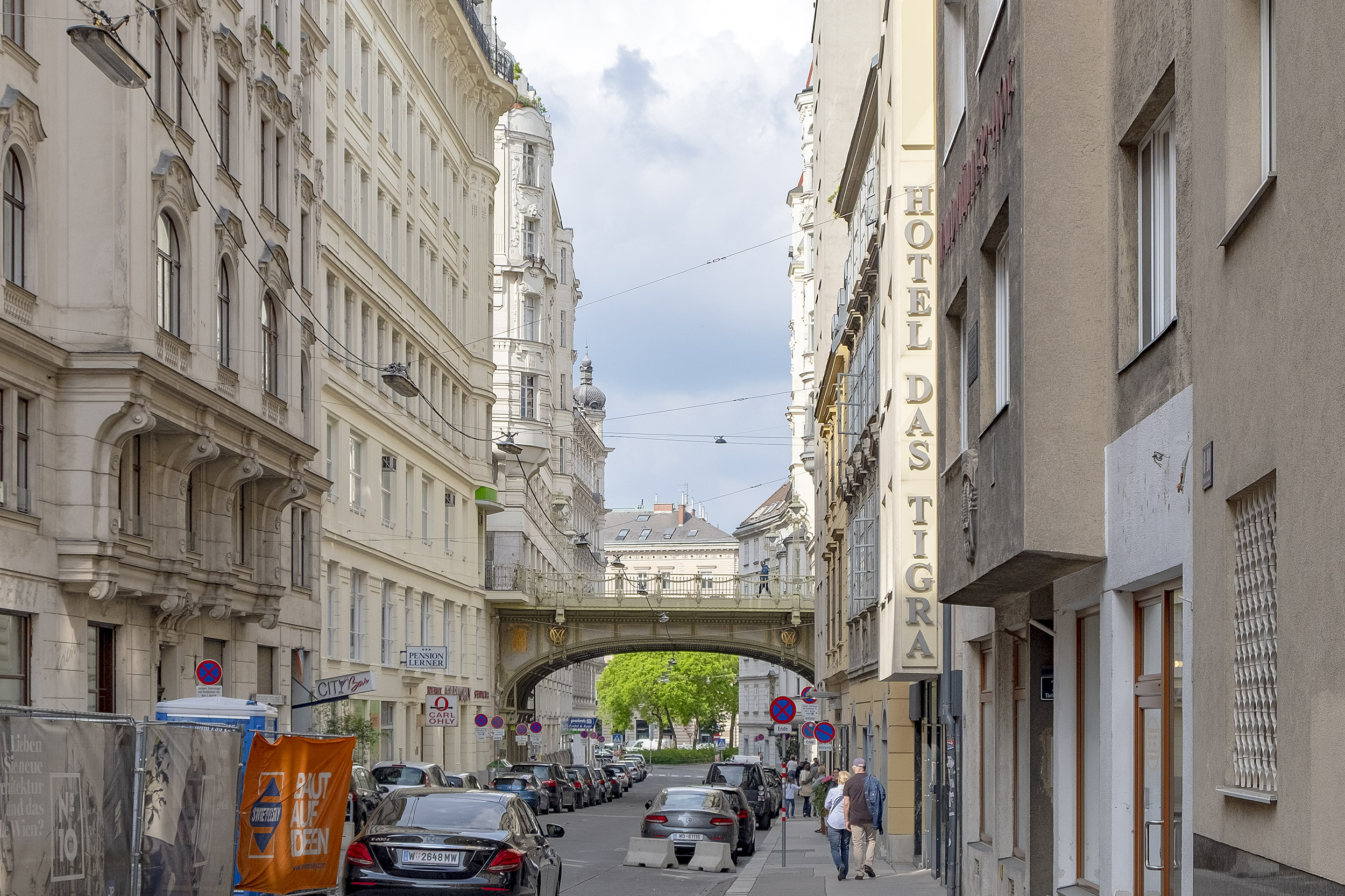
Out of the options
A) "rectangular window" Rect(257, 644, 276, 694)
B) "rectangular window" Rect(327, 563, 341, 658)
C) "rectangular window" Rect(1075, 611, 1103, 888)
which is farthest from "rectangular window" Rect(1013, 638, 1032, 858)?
"rectangular window" Rect(327, 563, 341, 658)

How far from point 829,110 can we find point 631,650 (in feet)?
80.7

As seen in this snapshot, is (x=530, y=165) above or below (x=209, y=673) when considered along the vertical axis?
above

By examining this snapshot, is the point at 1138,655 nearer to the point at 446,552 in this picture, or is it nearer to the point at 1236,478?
the point at 1236,478

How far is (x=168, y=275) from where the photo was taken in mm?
Answer: 27922

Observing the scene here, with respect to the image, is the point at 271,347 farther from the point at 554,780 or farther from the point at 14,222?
the point at 554,780

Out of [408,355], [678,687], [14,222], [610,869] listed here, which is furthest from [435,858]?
[678,687]

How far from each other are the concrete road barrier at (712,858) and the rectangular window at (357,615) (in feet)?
58.5

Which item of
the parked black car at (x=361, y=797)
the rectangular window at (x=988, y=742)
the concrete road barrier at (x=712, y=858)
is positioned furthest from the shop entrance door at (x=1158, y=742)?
the concrete road barrier at (x=712, y=858)

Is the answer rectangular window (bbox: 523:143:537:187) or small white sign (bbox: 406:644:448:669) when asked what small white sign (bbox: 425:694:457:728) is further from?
rectangular window (bbox: 523:143:537:187)

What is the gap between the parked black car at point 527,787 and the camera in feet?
155

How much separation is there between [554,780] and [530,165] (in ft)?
116

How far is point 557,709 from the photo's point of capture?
335 ft

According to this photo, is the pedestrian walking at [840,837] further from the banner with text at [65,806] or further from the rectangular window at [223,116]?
the banner with text at [65,806]

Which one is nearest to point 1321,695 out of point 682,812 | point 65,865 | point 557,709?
point 65,865
